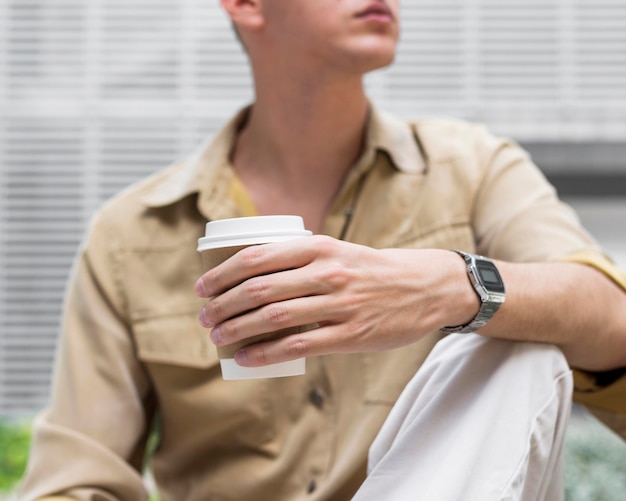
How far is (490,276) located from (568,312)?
0.18 m

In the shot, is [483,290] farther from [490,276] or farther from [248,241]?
[248,241]

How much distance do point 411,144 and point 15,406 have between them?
9.70ft

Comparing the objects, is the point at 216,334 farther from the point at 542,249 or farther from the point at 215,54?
the point at 215,54

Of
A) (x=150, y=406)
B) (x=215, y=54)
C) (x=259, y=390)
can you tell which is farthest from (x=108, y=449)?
(x=215, y=54)

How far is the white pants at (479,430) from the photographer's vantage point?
125 cm

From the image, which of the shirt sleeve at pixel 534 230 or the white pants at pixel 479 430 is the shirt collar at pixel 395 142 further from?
the white pants at pixel 479 430

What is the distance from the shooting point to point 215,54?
4.42 meters

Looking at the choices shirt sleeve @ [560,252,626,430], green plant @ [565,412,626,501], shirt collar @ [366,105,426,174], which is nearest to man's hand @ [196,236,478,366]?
shirt sleeve @ [560,252,626,430]

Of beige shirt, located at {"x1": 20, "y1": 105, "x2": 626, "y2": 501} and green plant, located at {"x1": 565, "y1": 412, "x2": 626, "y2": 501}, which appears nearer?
beige shirt, located at {"x1": 20, "y1": 105, "x2": 626, "y2": 501}

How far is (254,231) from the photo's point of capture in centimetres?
114

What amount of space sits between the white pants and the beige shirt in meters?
0.35

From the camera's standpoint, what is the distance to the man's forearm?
1377 mm

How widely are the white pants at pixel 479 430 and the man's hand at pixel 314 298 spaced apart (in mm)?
180

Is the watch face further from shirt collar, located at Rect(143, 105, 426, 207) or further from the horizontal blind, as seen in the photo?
the horizontal blind
